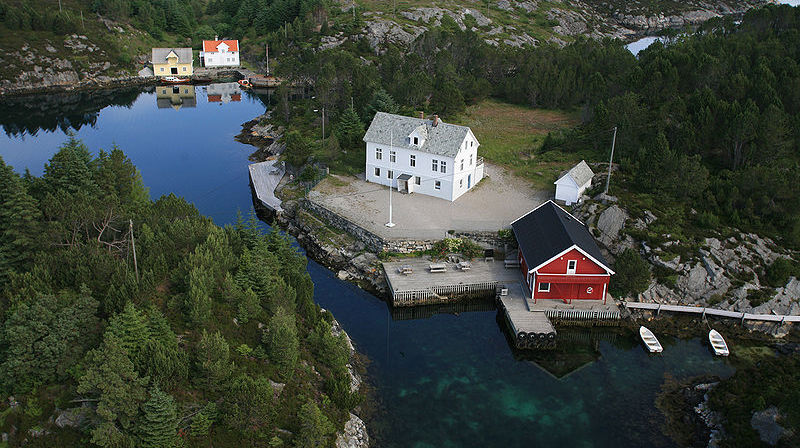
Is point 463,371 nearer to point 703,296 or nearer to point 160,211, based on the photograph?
point 703,296

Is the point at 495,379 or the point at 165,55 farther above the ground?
the point at 165,55

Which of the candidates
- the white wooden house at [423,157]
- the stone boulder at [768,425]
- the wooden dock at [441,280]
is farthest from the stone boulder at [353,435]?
the white wooden house at [423,157]

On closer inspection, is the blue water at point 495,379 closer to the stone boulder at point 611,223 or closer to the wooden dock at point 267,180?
the stone boulder at point 611,223

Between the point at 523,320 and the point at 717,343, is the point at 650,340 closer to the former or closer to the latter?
the point at 717,343

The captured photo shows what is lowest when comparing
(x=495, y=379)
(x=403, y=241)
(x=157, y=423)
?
(x=495, y=379)

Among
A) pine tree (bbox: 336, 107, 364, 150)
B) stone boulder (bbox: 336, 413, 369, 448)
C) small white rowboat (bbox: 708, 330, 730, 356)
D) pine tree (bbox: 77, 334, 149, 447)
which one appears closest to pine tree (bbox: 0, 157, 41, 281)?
pine tree (bbox: 77, 334, 149, 447)

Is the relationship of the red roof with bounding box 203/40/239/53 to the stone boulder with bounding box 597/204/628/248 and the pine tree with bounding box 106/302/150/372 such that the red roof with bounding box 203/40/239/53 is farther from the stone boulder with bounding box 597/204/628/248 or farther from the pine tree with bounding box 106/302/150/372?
the pine tree with bounding box 106/302/150/372

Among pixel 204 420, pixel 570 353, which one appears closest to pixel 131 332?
pixel 204 420
